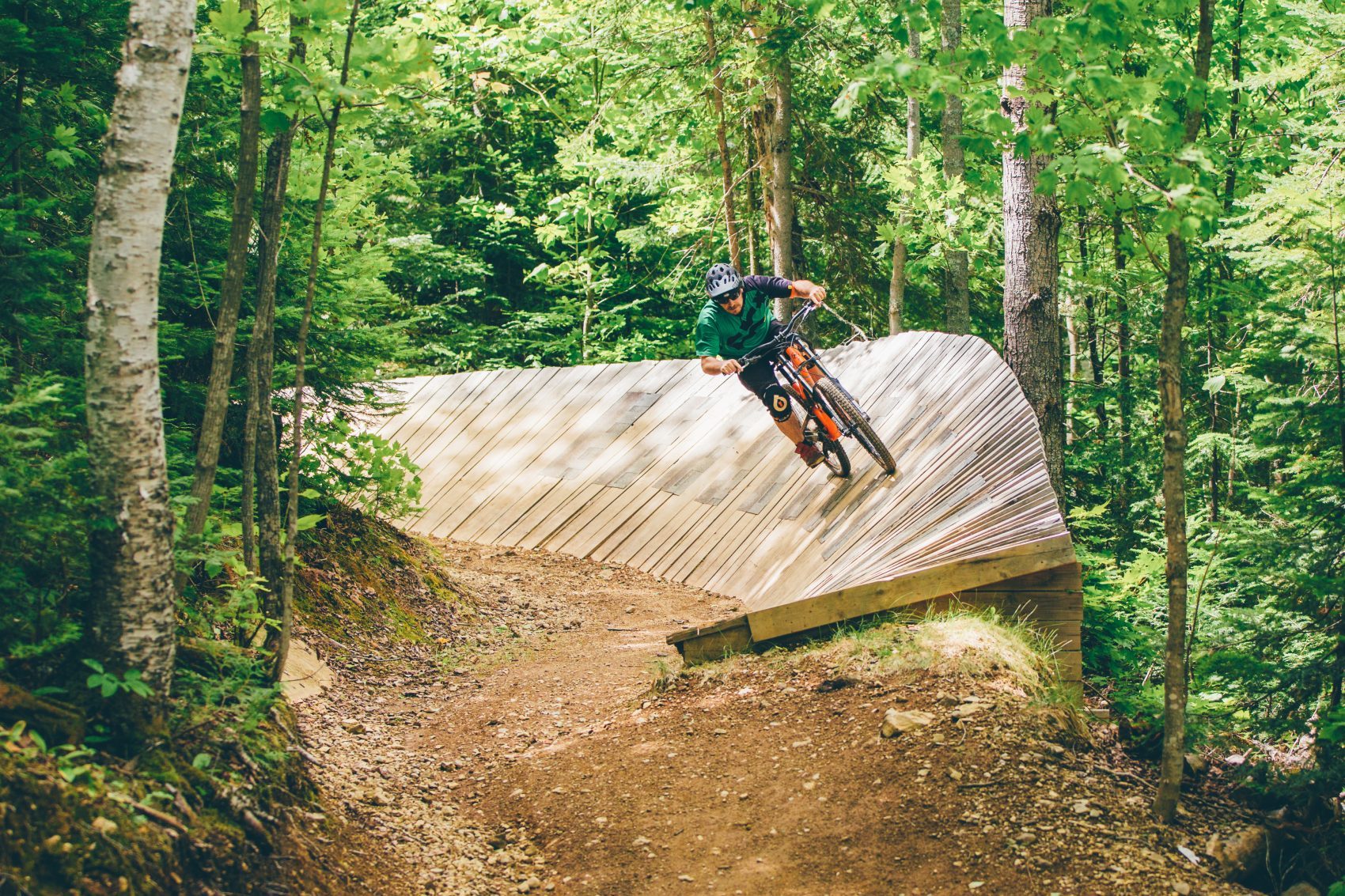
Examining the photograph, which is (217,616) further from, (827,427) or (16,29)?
(827,427)

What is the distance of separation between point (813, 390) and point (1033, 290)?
188 centimetres

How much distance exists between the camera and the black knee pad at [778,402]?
727 centimetres

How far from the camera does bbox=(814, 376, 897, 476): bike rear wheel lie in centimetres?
682

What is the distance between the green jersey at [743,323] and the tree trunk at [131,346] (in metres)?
4.60

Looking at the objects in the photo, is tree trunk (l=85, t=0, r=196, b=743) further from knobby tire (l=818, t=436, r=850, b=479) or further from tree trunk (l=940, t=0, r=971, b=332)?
tree trunk (l=940, t=0, r=971, b=332)

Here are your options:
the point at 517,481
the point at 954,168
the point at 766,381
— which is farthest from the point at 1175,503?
the point at 954,168

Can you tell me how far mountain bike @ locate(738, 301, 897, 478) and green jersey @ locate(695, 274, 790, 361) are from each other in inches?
6.9

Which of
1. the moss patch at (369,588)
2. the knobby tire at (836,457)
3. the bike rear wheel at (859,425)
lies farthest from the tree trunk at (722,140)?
the moss patch at (369,588)

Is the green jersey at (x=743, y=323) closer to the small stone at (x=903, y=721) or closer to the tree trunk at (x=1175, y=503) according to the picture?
the small stone at (x=903, y=721)

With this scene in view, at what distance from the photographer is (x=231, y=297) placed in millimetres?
4016

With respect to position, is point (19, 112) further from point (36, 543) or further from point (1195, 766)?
point (1195, 766)

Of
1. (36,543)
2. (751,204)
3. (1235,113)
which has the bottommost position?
(36,543)

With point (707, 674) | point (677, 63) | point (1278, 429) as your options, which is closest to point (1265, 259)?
point (1278, 429)

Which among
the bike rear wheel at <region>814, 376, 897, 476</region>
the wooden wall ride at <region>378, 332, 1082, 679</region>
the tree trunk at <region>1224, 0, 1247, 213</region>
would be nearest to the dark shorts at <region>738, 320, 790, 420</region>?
the bike rear wheel at <region>814, 376, 897, 476</region>
